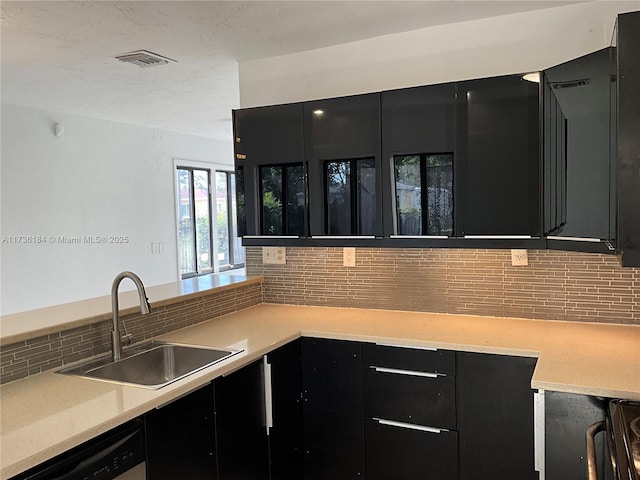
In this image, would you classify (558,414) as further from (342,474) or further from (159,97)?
(159,97)

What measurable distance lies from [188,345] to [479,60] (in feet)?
6.57

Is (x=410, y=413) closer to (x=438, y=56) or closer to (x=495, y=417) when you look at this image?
(x=495, y=417)

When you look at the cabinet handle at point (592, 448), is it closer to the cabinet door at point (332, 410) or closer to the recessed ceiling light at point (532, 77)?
the cabinet door at point (332, 410)

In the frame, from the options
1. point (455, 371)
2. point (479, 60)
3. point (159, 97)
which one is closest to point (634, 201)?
point (455, 371)

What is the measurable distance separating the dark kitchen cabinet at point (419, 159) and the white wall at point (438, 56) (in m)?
0.36

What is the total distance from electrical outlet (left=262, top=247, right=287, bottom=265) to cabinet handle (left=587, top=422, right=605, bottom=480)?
1.93 meters

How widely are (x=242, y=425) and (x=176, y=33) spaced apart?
77.3 inches

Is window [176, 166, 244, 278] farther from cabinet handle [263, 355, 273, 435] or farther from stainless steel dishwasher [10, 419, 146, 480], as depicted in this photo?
stainless steel dishwasher [10, 419, 146, 480]

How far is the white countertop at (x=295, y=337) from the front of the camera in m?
1.42

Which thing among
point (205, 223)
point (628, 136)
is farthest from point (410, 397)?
point (205, 223)

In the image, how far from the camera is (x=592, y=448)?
1.52 meters

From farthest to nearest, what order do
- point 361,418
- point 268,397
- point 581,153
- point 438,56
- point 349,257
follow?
point 349,257 → point 438,56 → point 361,418 → point 268,397 → point 581,153

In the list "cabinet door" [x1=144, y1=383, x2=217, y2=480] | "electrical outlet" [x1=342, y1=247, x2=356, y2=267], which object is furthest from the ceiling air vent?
"cabinet door" [x1=144, y1=383, x2=217, y2=480]

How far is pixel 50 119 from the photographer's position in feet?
14.4
